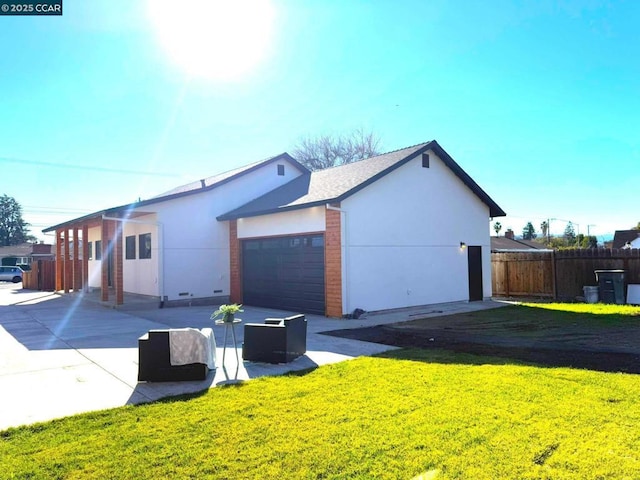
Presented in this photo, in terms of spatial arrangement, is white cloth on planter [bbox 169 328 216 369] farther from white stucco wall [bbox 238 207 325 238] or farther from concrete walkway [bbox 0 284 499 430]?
white stucco wall [bbox 238 207 325 238]

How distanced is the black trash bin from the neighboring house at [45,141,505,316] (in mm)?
3617

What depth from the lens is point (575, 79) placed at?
1286cm

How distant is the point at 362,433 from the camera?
3801 millimetres

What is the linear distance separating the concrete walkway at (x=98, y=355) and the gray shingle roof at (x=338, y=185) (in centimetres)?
340

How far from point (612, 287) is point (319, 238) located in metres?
10.1

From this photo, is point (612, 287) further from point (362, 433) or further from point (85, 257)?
point (85, 257)

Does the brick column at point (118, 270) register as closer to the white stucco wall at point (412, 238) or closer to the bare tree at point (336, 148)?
the white stucco wall at point (412, 238)

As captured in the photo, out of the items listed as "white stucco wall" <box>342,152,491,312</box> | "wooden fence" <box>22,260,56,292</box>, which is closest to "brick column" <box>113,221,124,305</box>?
"white stucco wall" <box>342,152,491,312</box>

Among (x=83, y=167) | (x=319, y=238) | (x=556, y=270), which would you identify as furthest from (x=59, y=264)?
(x=556, y=270)

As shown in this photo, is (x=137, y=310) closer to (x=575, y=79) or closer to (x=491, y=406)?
(x=491, y=406)

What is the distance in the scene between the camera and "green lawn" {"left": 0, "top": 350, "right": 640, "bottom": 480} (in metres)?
3.18

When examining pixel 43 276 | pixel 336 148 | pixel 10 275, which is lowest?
pixel 10 275

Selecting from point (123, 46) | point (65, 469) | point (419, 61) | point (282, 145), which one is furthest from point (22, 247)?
point (65, 469)

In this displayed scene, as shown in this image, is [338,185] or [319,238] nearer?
[319,238]
